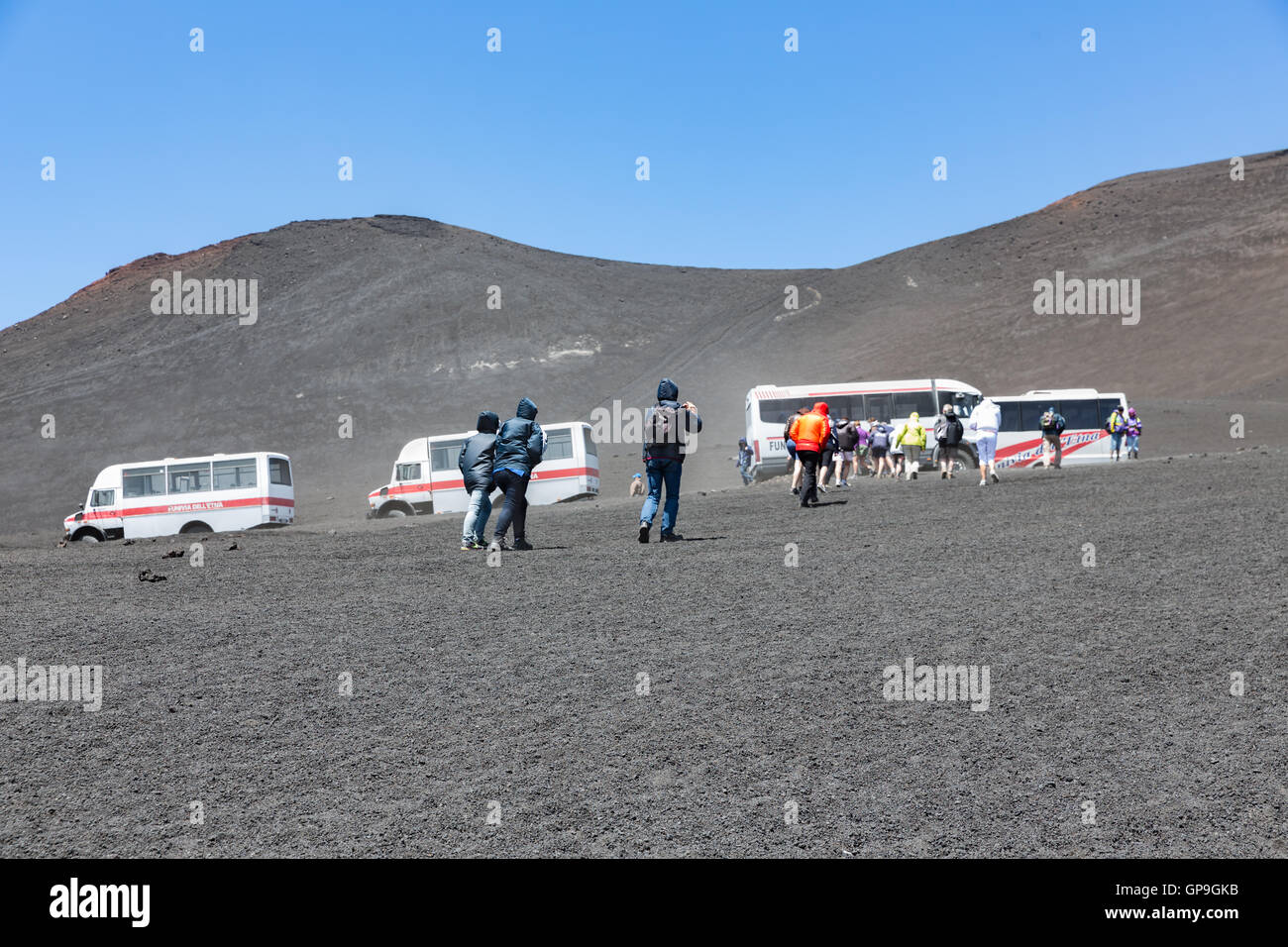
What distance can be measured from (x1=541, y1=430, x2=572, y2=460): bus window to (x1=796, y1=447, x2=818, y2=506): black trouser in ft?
43.2

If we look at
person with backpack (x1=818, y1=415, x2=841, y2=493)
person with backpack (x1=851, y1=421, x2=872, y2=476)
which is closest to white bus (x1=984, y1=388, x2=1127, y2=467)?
person with backpack (x1=851, y1=421, x2=872, y2=476)

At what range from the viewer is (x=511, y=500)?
14.5 m

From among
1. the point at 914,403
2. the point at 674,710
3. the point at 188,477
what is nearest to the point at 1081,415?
the point at 914,403

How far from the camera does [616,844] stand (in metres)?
5.48

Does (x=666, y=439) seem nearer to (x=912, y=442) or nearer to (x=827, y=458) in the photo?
(x=827, y=458)

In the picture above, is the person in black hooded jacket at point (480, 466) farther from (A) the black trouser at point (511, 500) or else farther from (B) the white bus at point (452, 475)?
(B) the white bus at point (452, 475)

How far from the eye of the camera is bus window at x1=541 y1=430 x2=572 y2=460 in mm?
32094

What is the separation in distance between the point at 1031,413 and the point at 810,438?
18.6 metres

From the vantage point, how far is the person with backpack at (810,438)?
18.6m

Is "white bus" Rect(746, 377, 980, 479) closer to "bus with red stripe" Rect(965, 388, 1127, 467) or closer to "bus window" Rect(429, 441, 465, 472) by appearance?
→ "bus with red stripe" Rect(965, 388, 1127, 467)

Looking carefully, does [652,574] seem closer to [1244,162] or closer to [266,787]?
[266,787]

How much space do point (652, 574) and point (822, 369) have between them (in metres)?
60.3

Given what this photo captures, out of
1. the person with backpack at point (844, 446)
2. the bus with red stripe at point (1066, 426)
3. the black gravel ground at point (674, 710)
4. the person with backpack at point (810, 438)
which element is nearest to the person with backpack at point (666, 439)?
the black gravel ground at point (674, 710)
